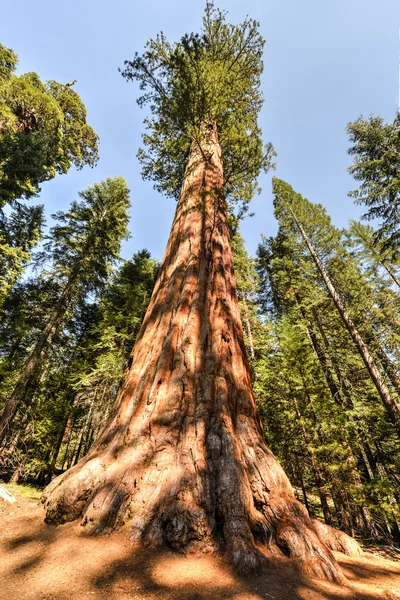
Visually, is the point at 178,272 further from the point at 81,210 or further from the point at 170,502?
the point at 81,210

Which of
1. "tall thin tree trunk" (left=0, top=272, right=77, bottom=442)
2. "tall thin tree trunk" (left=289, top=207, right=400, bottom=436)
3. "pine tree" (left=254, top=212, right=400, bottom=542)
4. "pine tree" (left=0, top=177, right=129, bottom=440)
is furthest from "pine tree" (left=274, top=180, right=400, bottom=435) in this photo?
"tall thin tree trunk" (left=0, top=272, right=77, bottom=442)

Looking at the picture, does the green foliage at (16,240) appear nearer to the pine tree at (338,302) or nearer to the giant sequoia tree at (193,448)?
the giant sequoia tree at (193,448)

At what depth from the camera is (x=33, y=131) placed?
13328 millimetres

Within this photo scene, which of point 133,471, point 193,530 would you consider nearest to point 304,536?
point 193,530

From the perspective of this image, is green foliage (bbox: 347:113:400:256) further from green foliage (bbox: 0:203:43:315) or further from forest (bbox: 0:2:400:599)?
green foliage (bbox: 0:203:43:315)

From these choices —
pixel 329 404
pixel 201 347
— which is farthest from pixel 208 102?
pixel 329 404

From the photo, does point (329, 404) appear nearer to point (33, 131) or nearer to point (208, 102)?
point (208, 102)

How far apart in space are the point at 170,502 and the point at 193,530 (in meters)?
0.29

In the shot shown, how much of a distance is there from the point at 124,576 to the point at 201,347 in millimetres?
2271

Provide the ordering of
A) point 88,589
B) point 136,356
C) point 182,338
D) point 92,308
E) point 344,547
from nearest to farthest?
point 88,589 < point 344,547 < point 182,338 < point 136,356 < point 92,308

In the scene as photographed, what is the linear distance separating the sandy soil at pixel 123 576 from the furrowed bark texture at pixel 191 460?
14 centimetres

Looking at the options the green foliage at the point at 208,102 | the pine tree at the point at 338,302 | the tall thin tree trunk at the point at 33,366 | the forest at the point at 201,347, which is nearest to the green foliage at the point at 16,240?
the forest at the point at 201,347

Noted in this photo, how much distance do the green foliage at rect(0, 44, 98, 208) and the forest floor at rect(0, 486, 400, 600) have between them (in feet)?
43.8

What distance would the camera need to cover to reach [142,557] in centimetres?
204
